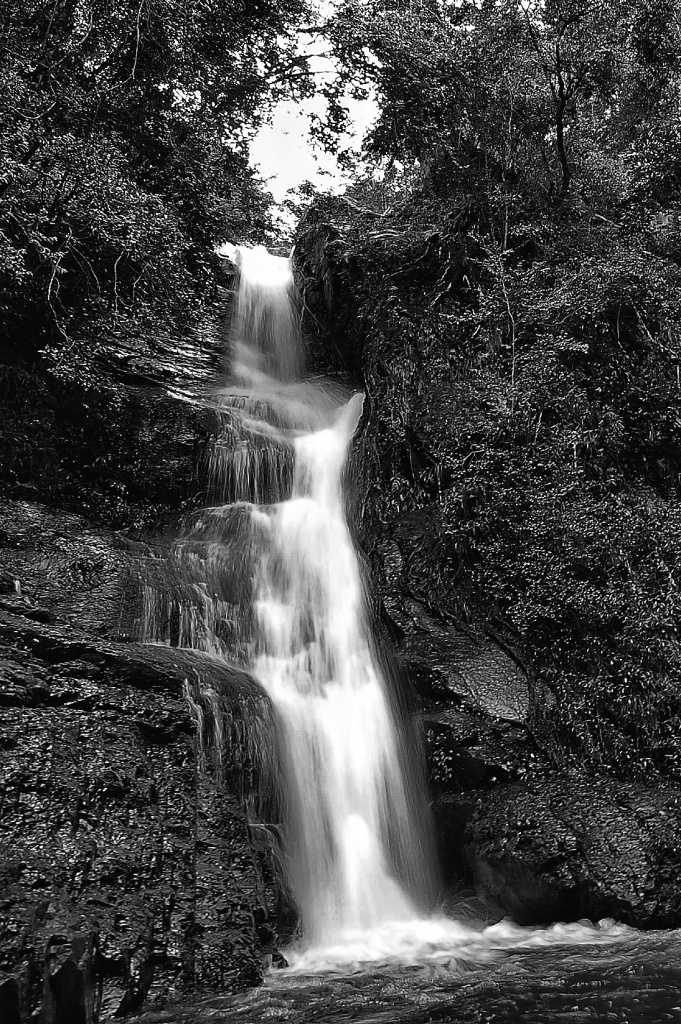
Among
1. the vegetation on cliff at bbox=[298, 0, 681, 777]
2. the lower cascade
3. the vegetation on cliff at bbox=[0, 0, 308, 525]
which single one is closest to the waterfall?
the lower cascade

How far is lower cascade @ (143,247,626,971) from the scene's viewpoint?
645 cm

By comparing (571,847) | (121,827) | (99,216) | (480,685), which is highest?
(99,216)

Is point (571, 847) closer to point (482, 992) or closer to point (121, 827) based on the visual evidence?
point (482, 992)

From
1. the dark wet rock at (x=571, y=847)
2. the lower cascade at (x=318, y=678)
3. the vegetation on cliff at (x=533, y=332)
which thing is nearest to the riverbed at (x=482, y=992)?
the lower cascade at (x=318, y=678)

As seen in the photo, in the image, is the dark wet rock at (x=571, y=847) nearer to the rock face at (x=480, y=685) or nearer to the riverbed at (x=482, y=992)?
the rock face at (x=480, y=685)

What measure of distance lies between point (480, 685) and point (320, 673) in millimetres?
1680

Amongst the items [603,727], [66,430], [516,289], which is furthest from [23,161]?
[603,727]

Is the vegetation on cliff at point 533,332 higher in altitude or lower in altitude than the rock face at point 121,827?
higher

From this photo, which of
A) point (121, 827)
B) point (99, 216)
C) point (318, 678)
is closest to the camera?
point (121, 827)

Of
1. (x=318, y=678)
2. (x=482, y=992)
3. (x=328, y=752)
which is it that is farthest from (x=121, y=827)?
(x=318, y=678)

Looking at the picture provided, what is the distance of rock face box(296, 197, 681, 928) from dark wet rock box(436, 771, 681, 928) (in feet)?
0.04

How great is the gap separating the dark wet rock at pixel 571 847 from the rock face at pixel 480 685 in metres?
0.01

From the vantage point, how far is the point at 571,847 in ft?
22.1

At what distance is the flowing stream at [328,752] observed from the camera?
5301mm
